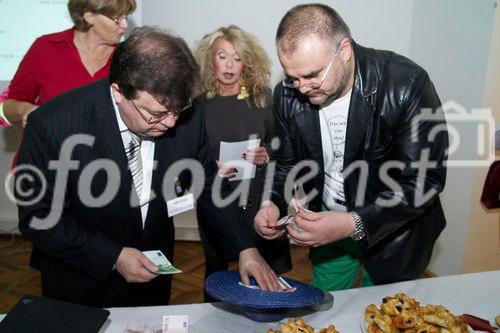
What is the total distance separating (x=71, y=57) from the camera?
2424mm

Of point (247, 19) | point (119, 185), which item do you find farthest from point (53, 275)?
point (247, 19)

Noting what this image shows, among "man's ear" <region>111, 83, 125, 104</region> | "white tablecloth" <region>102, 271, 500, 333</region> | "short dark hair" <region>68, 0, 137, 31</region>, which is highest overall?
"short dark hair" <region>68, 0, 137, 31</region>

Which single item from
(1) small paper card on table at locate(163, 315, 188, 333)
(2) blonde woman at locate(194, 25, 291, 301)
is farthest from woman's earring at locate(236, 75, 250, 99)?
(1) small paper card on table at locate(163, 315, 188, 333)

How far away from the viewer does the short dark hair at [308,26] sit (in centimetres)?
141

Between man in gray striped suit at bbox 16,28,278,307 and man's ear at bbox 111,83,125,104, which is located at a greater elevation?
man's ear at bbox 111,83,125,104

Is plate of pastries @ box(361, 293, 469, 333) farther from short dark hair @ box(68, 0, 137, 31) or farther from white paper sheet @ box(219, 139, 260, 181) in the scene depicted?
short dark hair @ box(68, 0, 137, 31)

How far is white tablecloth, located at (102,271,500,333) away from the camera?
133cm

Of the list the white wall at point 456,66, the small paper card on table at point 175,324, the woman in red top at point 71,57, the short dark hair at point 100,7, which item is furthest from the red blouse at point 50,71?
the white wall at point 456,66

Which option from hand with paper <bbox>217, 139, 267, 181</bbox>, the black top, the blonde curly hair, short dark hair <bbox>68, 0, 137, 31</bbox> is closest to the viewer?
→ short dark hair <bbox>68, 0, 137, 31</bbox>

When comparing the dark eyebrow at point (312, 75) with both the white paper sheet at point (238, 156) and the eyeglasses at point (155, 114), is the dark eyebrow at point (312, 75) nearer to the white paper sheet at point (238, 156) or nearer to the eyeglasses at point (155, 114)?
the eyeglasses at point (155, 114)

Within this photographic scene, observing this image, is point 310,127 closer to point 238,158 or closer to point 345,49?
point 345,49

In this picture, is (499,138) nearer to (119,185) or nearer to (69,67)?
(119,185)

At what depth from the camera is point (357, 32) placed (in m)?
3.72

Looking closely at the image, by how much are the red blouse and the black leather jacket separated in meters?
1.11
